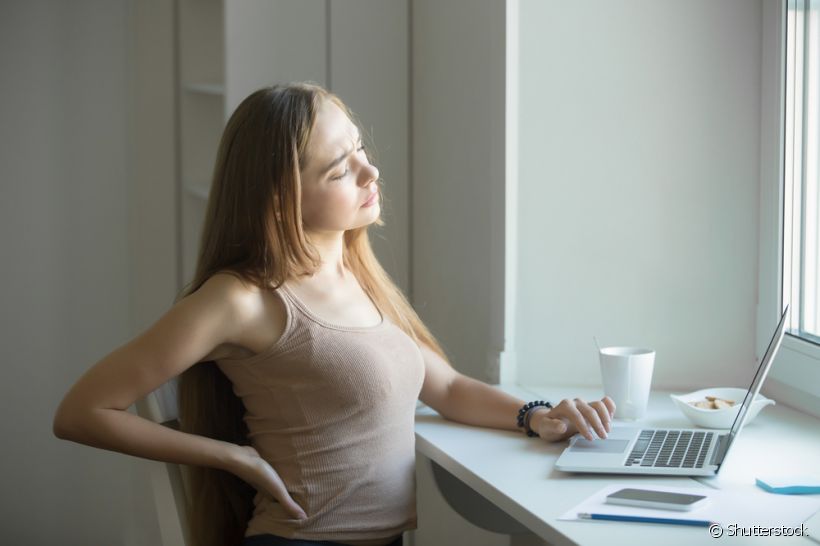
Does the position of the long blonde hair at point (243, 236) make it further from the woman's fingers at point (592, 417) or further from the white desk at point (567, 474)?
the woman's fingers at point (592, 417)

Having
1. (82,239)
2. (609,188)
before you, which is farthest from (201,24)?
(609,188)

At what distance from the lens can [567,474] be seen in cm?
125

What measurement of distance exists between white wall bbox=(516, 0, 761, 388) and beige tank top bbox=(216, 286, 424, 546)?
54cm

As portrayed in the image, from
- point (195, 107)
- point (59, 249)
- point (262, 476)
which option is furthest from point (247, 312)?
A: point (59, 249)

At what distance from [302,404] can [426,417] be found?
32 cm

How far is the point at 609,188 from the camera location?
180cm

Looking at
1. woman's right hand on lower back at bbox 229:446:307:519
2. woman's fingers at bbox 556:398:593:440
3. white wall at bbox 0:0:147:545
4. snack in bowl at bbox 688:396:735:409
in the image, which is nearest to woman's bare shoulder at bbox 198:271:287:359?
woman's right hand on lower back at bbox 229:446:307:519

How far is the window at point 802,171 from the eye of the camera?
63.9 inches

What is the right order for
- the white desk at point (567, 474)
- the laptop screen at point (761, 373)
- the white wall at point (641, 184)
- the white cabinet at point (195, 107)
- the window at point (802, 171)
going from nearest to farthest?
the white desk at point (567, 474), the laptop screen at point (761, 373), the window at point (802, 171), the white wall at point (641, 184), the white cabinet at point (195, 107)

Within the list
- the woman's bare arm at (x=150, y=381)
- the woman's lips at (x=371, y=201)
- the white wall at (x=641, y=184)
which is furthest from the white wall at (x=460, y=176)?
the woman's bare arm at (x=150, y=381)

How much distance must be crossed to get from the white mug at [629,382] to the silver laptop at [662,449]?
107mm

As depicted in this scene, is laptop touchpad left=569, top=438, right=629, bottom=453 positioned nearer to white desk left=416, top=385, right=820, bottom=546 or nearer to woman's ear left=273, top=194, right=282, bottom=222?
white desk left=416, top=385, right=820, bottom=546

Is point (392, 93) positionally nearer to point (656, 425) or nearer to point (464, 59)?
point (464, 59)

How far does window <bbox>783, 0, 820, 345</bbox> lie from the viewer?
1623mm
